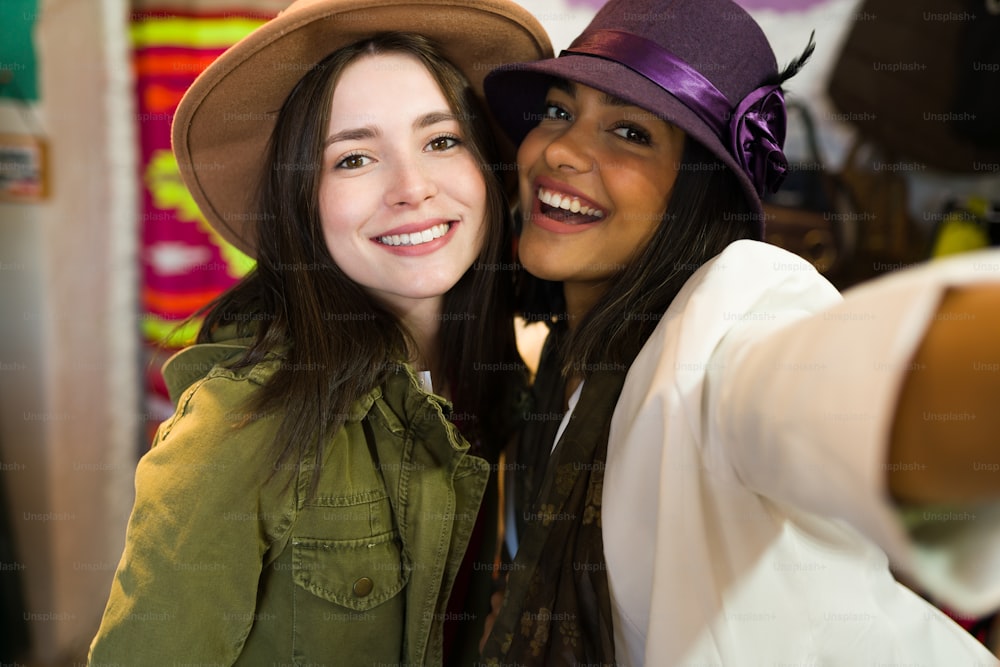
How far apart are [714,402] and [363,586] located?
1.92 ft

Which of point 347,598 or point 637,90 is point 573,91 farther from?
point 347,598

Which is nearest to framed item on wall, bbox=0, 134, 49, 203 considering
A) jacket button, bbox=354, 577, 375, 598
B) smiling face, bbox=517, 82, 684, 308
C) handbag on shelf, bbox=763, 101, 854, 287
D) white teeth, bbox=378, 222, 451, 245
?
white teeth, bbox=378, 222, 451, 245

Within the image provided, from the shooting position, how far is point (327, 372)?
96cm

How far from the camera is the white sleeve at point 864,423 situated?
1.48ft

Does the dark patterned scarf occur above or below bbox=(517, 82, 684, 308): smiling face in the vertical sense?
below

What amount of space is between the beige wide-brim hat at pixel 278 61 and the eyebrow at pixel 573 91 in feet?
0.28

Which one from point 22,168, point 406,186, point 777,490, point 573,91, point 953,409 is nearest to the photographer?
point 953,409

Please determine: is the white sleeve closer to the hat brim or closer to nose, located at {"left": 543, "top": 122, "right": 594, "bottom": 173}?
the hat brim

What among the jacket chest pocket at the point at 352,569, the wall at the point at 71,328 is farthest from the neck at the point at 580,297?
the wall at the point at 71,328

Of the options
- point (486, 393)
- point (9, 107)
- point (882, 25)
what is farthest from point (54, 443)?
point (882, 25)

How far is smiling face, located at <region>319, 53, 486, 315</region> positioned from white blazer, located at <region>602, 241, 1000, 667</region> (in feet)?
1.37

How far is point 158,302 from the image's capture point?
2.00m

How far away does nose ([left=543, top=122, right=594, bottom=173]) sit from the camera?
41.6 inches

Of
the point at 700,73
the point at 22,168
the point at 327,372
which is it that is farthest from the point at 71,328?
the point at 700,73
